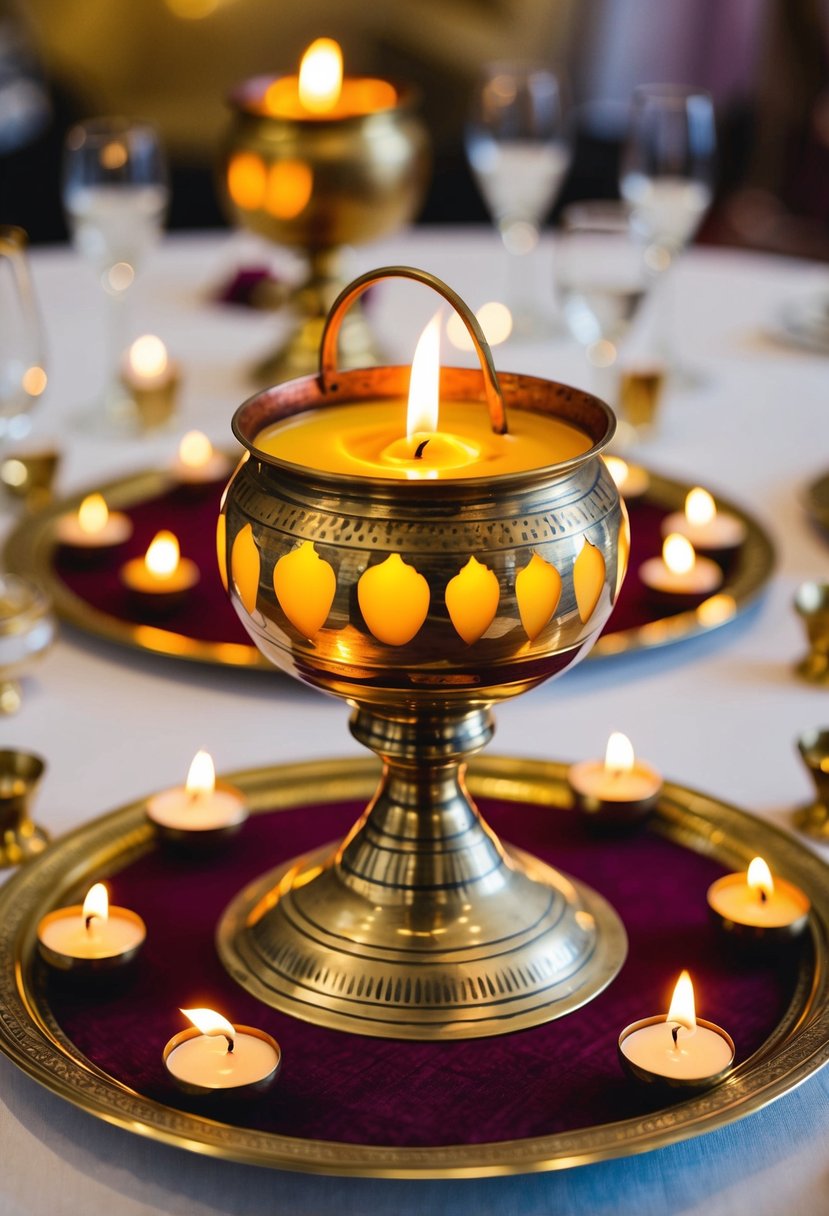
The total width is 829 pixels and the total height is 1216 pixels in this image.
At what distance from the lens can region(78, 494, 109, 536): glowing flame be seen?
1.24 m

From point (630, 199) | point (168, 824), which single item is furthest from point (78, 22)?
point (168, 824)

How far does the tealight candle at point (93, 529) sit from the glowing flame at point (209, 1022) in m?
0.61

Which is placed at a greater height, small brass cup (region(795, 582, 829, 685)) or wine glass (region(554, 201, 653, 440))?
wine glass (region(554, 201, 653, 440))

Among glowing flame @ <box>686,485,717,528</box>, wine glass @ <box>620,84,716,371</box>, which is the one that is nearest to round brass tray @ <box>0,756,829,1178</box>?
glowing flame @ <box>686,485,717,528</box>

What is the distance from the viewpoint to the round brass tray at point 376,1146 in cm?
59

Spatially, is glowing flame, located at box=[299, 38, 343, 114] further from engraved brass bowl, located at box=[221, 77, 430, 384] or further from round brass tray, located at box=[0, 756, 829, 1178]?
round brass tray, located at box=[0, 756, 829, 1178]

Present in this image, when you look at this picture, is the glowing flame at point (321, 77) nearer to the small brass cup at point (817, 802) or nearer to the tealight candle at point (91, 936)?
the small brass cup at point (817, 802)

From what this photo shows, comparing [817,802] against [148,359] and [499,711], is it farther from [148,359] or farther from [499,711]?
[148,359]

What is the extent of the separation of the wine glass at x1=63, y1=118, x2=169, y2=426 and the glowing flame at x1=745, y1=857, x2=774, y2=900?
37.8 inches

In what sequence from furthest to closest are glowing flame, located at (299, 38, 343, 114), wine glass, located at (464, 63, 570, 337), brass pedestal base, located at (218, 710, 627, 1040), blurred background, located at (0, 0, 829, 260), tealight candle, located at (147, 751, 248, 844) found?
blurred background, located at (0, 0, 829, 260), wine glass, located at (464, 63, 570, 337), glowing flame, located at (299, 38, 343, 114), tealight candle, located at (147, 751, 248, 844), brass pedestal base, located at (218, 710, 627, 1040)

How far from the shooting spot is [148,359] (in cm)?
156

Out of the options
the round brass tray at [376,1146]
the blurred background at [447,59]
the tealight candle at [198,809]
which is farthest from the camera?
the blurred background at [447,59]

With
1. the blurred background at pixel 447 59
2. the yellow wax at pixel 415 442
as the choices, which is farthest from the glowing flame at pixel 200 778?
the blurred background at pixel 447 59

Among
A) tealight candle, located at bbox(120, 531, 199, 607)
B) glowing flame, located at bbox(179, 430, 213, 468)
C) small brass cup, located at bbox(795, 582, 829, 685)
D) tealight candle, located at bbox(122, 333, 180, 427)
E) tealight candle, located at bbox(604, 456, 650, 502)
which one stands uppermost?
tealight candle, located at bbox(122, 333, 180, 427)
